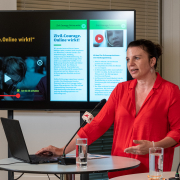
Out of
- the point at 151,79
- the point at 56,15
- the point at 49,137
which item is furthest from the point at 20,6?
the point at 151,79

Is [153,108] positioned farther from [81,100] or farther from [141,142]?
[81,100]

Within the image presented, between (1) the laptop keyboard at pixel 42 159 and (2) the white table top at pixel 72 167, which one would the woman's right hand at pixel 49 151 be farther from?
(2) the white table top at pixel 72 167

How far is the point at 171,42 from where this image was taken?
3.48 metres

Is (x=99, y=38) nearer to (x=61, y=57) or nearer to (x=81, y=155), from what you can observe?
(x=61, y=57)

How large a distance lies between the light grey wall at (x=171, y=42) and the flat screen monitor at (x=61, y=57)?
82 centimetres

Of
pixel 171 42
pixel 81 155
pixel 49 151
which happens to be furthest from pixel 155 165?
pixel 171 42

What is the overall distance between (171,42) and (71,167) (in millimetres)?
2450

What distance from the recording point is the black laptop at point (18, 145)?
1601 millimetres

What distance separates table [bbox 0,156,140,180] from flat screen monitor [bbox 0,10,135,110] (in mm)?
1217

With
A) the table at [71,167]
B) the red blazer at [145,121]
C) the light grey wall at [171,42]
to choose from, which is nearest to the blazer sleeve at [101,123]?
the red blazer at [145,121]

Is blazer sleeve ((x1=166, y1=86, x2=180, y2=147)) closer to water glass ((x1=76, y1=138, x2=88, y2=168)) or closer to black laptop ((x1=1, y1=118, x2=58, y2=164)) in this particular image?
water glass ((x1=76, y1=138, x2=88, y2=168))

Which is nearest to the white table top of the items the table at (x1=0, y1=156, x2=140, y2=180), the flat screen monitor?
the table at (x1=0, y1=156, x2=140, y2=180)

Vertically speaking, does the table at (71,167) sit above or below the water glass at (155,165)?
below

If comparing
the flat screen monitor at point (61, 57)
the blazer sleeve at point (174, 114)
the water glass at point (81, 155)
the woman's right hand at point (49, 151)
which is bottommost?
the woman's right hand at point (49, 151)
